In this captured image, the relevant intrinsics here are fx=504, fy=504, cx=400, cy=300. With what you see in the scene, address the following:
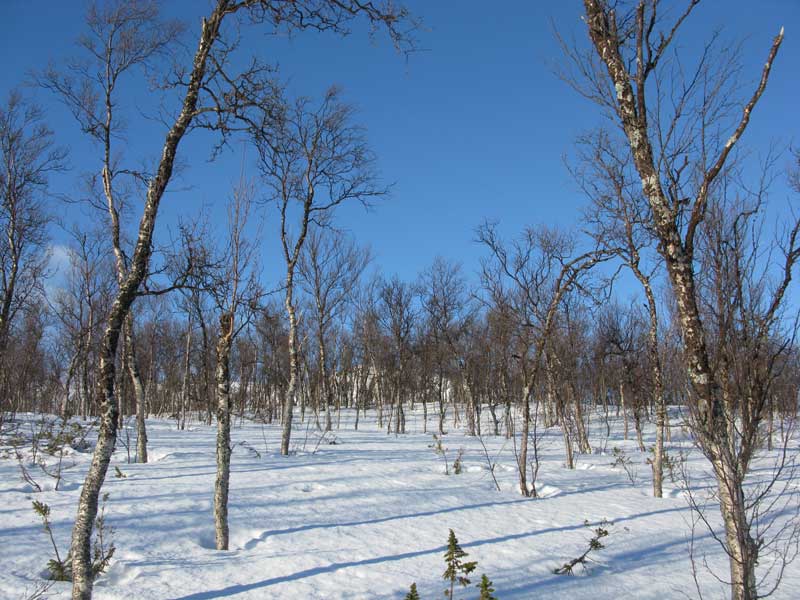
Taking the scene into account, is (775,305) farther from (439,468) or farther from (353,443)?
(353,443)

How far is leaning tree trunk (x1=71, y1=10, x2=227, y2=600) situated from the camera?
13.1 feet

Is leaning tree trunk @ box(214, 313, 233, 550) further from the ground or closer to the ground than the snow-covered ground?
further from the ground

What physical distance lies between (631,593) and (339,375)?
3899 centimetres

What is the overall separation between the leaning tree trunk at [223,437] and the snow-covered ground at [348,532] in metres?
0.28

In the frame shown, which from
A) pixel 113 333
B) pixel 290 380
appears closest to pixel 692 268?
pixel 113 333

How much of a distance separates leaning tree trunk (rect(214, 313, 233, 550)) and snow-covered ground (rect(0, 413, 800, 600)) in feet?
0.93

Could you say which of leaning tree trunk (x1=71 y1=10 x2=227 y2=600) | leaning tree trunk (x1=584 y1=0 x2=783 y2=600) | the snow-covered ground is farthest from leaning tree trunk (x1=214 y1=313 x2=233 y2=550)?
leaning tree trunk (x1=584 y1=0 x2=783 y2=600)

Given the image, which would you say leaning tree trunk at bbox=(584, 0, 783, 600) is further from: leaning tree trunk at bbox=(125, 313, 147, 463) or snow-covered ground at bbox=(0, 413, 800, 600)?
leaning tree trunk at bbox=(125, 313, 147, 463)

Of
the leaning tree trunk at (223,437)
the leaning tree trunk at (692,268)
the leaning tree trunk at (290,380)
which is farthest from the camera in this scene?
the leaning tree trunk at (290,380)

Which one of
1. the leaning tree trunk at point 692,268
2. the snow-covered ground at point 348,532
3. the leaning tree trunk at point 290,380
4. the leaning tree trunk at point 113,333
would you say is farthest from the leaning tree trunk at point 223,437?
the leaning tree trunk at point 290,380

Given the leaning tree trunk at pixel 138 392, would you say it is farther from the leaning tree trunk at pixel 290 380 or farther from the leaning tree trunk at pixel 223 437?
the leaning tree trunk at pixel 223 437

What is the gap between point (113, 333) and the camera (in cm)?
432

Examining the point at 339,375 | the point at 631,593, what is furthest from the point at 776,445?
the point at 339,375

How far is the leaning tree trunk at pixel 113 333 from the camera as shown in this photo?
13.1 feet
